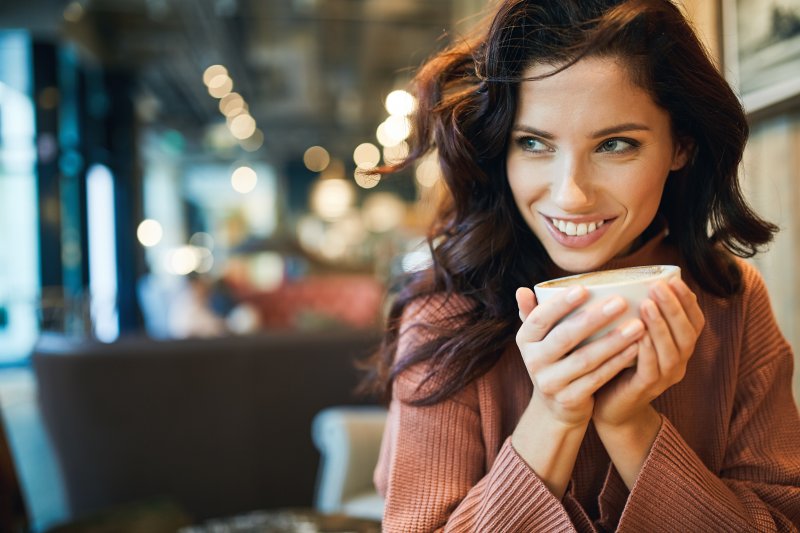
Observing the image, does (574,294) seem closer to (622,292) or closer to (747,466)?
(622,292)

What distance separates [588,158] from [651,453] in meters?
0.34

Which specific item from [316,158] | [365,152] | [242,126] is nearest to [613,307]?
[242,126]

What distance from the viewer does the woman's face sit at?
785 millimetres

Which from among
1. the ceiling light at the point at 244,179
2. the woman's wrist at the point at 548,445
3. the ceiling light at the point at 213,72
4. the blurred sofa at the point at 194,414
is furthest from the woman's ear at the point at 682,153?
the ceiling light at the point at 244,179

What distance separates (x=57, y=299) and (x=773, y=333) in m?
8.21

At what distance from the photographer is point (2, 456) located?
153 cm

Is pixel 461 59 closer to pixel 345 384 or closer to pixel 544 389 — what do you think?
pixel 544 389

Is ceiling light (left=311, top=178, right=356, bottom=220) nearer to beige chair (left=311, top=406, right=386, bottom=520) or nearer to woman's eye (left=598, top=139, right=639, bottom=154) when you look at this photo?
beige chair (left=311, top=406, right=386, bottom=520)

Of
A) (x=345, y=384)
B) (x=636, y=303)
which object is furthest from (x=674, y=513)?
(x=345, y=384)

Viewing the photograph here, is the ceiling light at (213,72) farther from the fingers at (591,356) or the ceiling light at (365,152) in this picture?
the fingers at (591,356)

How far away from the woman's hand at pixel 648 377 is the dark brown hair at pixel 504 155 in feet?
0.63

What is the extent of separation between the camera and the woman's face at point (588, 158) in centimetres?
78

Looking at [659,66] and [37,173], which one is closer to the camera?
[659,66]

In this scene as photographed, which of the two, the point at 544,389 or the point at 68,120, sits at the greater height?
the point at 68,120
